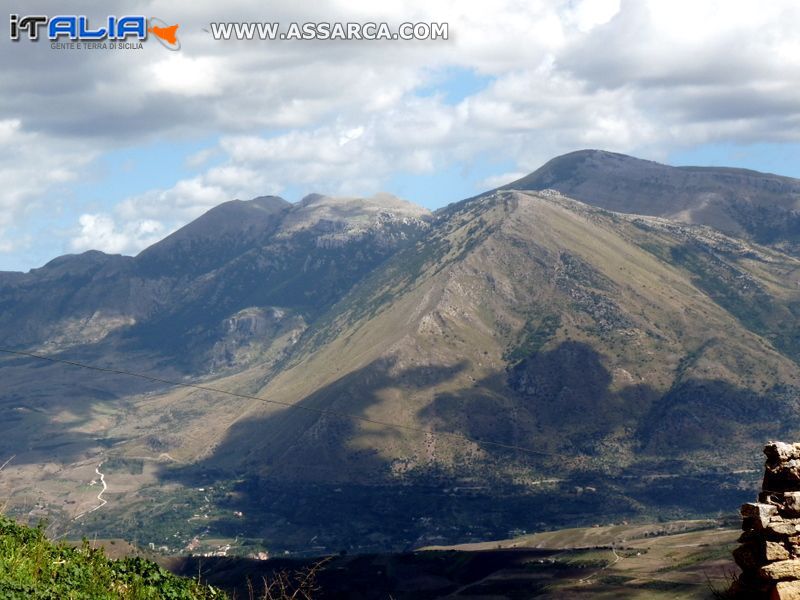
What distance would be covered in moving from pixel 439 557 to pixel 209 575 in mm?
48465

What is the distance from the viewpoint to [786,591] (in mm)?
21953

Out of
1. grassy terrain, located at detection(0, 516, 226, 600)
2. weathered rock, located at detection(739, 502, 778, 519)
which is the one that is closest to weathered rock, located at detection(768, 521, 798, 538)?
weathered rock, located at detection(739, 502, 778, 519)

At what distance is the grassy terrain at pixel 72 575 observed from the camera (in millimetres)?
25703

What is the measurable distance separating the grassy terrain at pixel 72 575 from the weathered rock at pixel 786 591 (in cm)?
1687

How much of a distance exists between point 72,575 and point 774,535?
62.3 feet

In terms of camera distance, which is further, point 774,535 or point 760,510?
point 760,510

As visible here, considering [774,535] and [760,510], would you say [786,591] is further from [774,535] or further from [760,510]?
[760,510]

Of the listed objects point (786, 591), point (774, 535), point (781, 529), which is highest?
point (781, 529)

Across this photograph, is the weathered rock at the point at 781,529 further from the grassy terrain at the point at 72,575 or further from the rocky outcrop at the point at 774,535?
the grassy terrain at the point at 72,575

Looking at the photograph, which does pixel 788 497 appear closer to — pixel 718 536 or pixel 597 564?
pixel 597 564

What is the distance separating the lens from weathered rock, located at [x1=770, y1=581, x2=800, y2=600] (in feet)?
71.8

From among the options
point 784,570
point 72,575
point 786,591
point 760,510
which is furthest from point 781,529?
point 72,575

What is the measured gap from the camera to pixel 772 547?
74.3 feet

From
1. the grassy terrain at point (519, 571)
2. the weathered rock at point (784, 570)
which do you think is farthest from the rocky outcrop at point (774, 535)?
the grassy terrain at point (519, 571)
